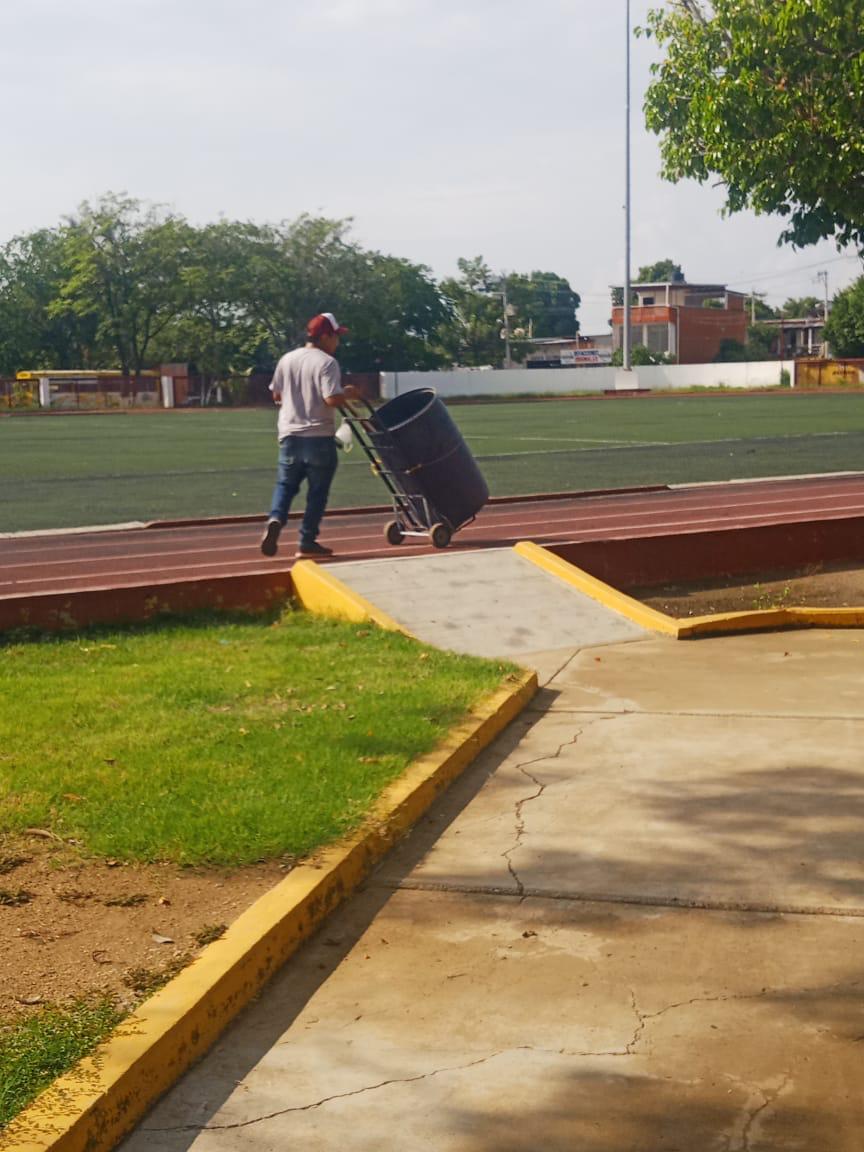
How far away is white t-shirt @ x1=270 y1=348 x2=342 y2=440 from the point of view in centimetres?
1088

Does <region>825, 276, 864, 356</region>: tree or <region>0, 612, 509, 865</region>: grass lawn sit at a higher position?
<region>825, 276, 864, 356</region>: tree

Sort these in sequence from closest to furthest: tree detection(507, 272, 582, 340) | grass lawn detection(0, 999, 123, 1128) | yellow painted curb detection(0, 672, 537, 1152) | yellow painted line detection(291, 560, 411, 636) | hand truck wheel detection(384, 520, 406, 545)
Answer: yellow painted curb detection(0, 672, 537, 1152) < grass lawn detection(0, 999, 123, 1128) < yellow painted line detection(291, 560, 411, 636) < hand truck wheel detection(384, 520, 406, 545) < tree detection(507, 272, 582, 340)

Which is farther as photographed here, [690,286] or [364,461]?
[690,286]

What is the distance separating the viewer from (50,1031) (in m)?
3.68

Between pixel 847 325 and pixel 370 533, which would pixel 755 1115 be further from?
pixel 847 325

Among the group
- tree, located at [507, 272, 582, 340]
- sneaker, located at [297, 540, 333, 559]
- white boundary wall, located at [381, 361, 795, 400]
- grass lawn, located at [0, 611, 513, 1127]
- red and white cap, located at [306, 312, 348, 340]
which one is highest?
tree, located at [507, 272, 582, 340]

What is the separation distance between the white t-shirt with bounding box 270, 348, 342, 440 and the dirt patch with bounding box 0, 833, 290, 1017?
19.9ft

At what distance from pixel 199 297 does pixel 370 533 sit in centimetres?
7553

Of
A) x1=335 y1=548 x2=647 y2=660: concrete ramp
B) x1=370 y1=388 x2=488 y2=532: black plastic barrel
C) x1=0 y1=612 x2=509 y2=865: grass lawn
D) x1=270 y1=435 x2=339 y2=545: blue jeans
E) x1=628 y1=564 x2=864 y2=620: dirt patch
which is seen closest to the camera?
x1=0 y1=612 x2=509 y2=865: grass lawn

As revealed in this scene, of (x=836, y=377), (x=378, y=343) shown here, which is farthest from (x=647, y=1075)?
(x=378, y=343)

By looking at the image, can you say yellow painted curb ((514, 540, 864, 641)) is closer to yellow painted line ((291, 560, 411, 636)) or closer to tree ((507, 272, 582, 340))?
yellow painted line ((291, 560, 411, 636))

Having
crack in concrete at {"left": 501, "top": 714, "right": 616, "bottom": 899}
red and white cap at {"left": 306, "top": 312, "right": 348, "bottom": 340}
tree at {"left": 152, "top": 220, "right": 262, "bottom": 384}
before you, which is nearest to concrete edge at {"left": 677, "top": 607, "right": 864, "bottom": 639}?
crack in concrete at {"left": 501, "top": 714, "right": 616, "bottom": 899}

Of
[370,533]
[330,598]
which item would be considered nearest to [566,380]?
[370,533]

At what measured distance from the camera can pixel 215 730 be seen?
21.9ft
